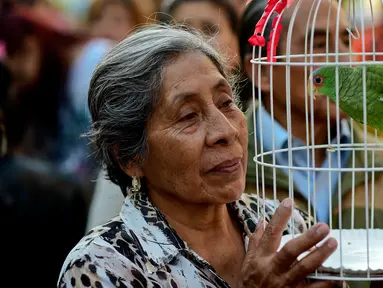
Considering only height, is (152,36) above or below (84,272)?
above

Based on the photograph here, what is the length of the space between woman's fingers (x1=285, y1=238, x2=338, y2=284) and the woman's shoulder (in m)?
0.37

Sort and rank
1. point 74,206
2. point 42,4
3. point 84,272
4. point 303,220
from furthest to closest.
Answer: point 42,4, point 74,206, point 303,220, point 84,272

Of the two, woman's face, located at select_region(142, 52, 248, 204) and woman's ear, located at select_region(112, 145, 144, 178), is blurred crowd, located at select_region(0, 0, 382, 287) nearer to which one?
woman's ear, located at select_region(112, 145, 144, 178)

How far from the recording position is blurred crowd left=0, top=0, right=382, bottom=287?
11.5 feet

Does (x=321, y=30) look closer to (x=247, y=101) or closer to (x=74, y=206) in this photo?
(x=247, y=101)

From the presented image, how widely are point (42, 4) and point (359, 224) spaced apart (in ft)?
8.90

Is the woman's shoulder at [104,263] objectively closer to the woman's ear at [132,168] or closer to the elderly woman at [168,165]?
the elderly woman at [168,165]

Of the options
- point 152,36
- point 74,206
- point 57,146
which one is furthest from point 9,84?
point 152,36

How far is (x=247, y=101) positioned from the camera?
3.31 m

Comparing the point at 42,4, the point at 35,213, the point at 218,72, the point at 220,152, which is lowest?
the point at 35,213

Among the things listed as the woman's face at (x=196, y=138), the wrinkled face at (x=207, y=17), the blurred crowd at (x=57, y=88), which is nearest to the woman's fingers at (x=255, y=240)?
the woman's face at (x=196, y=138)

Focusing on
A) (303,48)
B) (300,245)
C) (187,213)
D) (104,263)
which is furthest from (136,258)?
(303,48)

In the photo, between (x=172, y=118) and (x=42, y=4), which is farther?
(x=42, y=4)

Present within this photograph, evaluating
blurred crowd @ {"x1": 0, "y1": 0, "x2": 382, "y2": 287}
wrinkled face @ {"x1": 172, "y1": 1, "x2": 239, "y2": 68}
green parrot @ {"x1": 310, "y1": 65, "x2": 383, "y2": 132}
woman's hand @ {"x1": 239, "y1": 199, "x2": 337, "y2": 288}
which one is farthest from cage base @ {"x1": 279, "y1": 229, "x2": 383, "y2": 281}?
wrinkled face @ {"x1": 172, "y1": 1, "x2": 239, "y2": 68}
